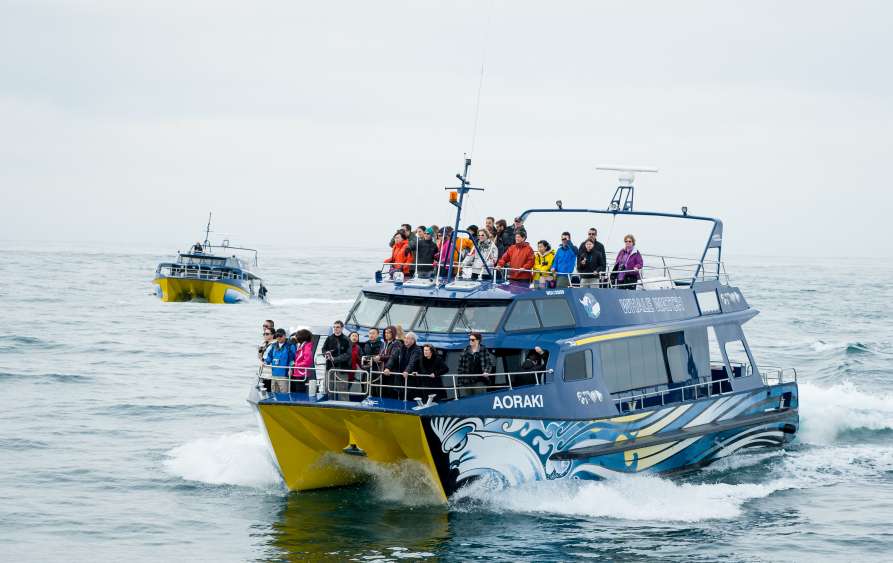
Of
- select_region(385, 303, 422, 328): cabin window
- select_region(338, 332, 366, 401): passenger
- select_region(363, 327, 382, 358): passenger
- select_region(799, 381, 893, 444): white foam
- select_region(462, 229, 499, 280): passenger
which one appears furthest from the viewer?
select_region(799, 381, 893, 444): white foam

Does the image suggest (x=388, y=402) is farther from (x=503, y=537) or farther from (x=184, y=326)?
(x=184, y=326)

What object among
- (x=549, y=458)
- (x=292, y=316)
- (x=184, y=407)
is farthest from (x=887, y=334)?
(x=549, y=458)

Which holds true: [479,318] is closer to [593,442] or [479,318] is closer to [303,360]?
[593,442]

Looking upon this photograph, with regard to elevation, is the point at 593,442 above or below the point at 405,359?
below

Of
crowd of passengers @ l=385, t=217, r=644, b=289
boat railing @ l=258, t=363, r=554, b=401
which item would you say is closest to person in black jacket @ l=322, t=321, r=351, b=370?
boat railing @ l=258, t=363, r=554, b=401

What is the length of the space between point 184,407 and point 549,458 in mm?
12881

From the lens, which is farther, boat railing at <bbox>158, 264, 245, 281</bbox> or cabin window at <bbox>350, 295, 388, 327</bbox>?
boat railing at <bbox>158, 264, 245, 281</bbox>

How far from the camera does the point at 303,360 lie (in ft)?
56.6

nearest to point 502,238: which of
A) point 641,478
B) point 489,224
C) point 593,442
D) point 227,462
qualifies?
point 489,224

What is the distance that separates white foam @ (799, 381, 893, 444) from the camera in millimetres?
25328

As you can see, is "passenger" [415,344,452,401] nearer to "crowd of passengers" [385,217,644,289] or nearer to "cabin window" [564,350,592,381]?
"cabin window" [564,350,592,381]

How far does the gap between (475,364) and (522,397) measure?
83 cm

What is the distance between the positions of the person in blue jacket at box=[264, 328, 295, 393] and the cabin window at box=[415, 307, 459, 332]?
1.95m

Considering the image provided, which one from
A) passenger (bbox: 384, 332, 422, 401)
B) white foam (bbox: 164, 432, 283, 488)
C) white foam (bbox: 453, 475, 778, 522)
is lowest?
white foam (bbox: 164, 432, 283, 488)
